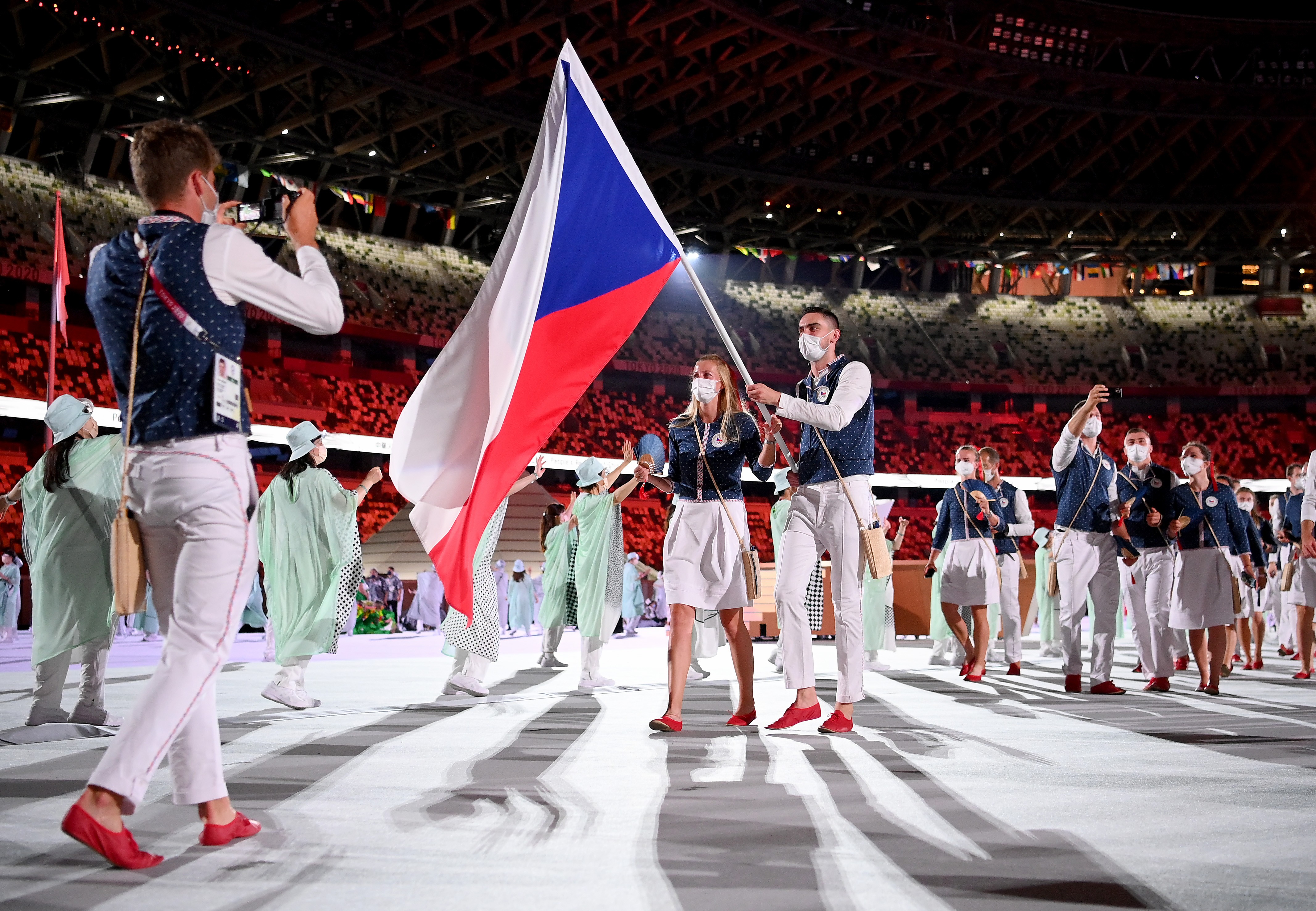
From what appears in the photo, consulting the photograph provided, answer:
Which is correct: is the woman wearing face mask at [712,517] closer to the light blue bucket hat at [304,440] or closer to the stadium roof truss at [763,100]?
the light blue bucket hat at [304,440]

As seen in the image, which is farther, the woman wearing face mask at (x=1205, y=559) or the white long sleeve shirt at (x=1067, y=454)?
the woman wearing face mask at (x=1205, y=559)

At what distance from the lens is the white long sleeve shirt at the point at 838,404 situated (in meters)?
5.21

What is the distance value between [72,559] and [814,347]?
379cm

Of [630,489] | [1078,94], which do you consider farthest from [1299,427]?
[630,489]

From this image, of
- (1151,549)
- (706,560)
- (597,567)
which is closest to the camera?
(706,560)

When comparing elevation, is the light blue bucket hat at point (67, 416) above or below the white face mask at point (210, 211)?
below

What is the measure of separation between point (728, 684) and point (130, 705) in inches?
162

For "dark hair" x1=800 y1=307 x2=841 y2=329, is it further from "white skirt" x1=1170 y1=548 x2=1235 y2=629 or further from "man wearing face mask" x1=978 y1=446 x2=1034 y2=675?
"man wearing face mask" x1=978 y1=446 x2=1034 y2=675

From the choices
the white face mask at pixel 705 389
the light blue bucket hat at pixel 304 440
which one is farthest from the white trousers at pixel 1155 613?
the light blue bucket hat at pixel 304 440

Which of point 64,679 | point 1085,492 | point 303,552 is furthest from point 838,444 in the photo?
point 64,679

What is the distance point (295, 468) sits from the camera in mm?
7180

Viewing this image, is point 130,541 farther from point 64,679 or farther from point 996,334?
point 996,334

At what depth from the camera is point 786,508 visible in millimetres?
10555

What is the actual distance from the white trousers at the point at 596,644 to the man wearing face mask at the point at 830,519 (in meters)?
2.91
